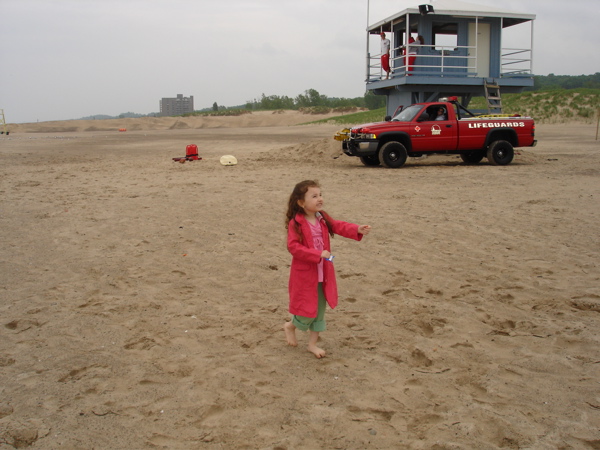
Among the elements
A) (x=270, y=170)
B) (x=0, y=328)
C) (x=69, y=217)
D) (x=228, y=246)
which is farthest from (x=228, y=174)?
(x=0, y=328)

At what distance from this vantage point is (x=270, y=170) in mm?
14891

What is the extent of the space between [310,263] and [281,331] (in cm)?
87

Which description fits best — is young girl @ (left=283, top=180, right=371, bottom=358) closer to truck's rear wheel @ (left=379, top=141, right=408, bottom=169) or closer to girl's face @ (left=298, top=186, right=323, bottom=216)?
girl's face @ (left=298, top=186, right=323, bottom=216)

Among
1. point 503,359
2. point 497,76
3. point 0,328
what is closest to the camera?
point 503,359

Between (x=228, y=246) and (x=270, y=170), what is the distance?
7.89m

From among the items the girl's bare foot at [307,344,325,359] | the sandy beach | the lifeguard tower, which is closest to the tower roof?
the lifeguard tower

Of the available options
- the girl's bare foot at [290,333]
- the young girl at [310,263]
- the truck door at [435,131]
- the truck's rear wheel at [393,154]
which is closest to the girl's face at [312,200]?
the young girl at [310,263]

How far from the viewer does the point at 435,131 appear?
15070mm

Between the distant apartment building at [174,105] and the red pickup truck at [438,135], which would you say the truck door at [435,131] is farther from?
the distant apartment building at [174,105]

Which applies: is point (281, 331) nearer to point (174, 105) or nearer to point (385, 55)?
point (385, 55)

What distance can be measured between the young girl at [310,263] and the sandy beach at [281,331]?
1.15 ft

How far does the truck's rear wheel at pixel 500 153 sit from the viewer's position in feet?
51.0

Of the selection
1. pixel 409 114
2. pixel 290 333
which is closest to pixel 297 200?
pixel 290 333

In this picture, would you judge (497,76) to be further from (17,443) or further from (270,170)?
(17,443)
